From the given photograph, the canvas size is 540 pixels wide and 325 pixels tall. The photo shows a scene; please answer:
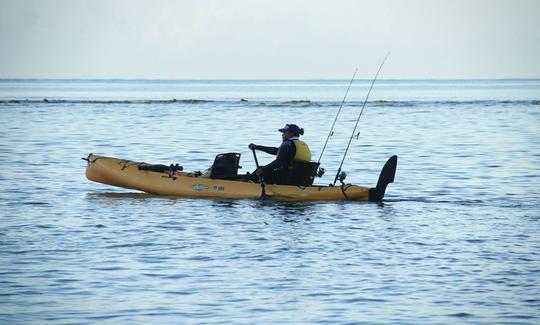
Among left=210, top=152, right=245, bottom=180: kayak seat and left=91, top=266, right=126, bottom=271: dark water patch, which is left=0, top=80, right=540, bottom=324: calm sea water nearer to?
left=91, top=266, right=126, bottom=271: dark water patch

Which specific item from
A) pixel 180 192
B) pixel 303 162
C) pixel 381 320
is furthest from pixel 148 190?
pixel 381 320

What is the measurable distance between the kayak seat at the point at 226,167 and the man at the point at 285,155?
0.78 meters

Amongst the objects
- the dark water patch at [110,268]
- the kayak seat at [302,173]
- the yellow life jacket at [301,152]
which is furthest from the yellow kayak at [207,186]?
the dark water patch at [110,268]

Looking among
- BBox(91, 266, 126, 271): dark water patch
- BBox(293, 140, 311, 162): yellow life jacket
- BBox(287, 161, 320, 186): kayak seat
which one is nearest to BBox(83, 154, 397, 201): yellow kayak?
BBox(287, 161, 320, 186): kayak seat

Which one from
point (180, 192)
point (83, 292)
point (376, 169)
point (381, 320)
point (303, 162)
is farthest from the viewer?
point (376, 169)

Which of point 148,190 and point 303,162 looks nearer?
point 303,162

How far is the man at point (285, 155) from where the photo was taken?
71.9ft

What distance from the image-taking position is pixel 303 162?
2216cm

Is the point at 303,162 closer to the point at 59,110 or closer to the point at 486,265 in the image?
the point at 486,265

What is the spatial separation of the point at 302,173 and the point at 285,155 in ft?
2.29

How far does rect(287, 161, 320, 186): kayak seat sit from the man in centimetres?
8

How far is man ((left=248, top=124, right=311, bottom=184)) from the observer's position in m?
21.9

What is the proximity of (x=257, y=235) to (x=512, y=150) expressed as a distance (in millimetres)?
24305

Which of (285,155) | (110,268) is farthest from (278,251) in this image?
(285,155)
